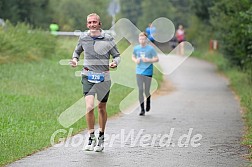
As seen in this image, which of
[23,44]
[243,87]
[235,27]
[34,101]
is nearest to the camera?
[34,101]

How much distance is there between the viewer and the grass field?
1126 cm

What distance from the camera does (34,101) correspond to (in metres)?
16.8

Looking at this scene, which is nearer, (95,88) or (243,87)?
(95,88)

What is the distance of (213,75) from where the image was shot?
3127cm

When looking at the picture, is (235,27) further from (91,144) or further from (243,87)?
(91,144)

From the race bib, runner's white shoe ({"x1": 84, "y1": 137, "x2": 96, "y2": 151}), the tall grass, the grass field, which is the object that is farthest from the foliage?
runner's white shoe ({"x1": 84, "y1": 137, "x2": 96, "y2": 151})

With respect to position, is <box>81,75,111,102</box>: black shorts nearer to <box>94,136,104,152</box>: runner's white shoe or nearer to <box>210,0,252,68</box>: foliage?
<box>94,136,104,152</box>: runner's white shoe

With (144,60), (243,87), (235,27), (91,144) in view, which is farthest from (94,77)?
(235,27)

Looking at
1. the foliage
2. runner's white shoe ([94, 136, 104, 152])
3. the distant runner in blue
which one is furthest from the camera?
the foliage

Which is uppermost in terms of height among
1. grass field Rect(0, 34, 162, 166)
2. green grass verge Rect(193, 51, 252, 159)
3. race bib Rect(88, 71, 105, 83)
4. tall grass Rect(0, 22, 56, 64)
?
race bib Rect(88, 71, 105, 83)

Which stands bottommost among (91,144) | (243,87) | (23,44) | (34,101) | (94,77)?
(243,87)

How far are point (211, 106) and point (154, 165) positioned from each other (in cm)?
941

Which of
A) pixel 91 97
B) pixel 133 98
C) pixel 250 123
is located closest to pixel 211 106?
pixel 133 98

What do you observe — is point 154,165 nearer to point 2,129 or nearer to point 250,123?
point 2,129
